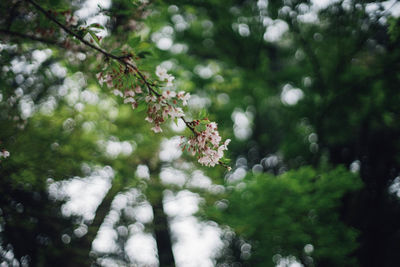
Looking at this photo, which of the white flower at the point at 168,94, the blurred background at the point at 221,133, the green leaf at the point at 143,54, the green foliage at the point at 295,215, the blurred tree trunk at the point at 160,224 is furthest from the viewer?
the blurred tree trunk at the point at 160,224

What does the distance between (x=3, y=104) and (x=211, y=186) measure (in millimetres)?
3456

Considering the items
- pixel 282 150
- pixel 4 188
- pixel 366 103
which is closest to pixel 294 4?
pixel 366 103

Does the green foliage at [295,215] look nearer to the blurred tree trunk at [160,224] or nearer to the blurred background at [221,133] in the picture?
the blurred background at [221,133]

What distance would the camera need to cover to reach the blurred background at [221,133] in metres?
3.01

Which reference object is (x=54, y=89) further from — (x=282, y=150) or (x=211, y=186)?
(x=282, y=150)

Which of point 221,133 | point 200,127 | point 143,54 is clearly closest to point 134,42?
point 143,54

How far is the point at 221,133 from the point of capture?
4.81 metres

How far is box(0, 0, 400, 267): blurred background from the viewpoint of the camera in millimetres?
3008

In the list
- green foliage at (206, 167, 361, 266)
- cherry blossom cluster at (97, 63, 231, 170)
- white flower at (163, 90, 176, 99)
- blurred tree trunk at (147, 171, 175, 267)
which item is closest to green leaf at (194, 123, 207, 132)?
cherry blossom cluster at (97, 63, 231, 170)

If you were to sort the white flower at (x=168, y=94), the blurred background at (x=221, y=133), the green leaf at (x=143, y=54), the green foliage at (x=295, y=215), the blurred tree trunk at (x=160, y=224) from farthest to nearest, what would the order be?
the blurred tree trunk at (x=160, y=224)
the green foliage at (x=295, y=215)
the blurred background at (x=221, y=133)
the green leaf at (x=143, y=54)
the white flower at (x=168, y=94)

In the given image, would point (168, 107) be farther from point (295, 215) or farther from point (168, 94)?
point (295, 215)

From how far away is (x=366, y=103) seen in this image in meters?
5.48

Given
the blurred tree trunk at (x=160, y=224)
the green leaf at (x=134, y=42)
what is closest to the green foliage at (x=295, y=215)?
the blurred tree trunk at (x=160, y=224)

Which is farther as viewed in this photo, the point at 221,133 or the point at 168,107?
the point at 221,133
